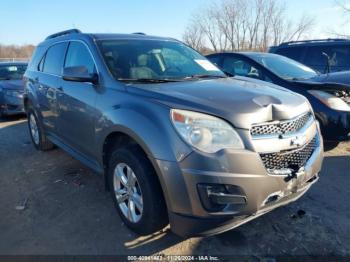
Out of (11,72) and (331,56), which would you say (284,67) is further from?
(11,72)

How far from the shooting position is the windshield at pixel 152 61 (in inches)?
136

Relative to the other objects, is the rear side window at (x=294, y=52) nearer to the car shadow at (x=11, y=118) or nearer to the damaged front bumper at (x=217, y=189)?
the damaged front bumper at (x=217, y=189)

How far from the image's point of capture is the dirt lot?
291 cm

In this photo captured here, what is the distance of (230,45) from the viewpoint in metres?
36.0

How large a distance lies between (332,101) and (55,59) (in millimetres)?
3796

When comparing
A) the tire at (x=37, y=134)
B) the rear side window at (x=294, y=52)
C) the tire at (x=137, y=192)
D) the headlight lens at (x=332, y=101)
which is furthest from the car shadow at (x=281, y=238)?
the rear side window at (x=294, y=52)

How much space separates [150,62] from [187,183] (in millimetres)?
1749

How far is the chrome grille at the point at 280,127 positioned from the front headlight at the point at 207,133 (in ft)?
0.56

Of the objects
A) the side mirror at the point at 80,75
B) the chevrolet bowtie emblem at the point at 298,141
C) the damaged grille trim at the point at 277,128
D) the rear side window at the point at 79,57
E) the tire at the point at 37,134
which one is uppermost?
the rear side window at the point at 79,57

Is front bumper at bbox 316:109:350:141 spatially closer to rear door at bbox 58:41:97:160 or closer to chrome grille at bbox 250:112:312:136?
chrome grille at bbox 250:112:312:136

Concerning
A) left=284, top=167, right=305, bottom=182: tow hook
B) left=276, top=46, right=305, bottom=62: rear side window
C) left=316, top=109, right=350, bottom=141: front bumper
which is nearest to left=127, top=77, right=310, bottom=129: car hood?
left=284, top=167, right=305, bottom=182: tow hook

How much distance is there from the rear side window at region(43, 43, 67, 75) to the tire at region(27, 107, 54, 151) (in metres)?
0.95

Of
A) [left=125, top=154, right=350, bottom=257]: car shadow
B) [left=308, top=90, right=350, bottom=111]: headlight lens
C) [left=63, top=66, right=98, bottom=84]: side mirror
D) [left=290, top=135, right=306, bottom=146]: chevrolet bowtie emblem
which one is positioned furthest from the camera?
[left=308, top=90, right=350, bottom=111]: headlight lens

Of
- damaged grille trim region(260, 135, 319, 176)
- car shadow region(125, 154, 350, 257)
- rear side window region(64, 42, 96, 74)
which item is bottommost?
car shadow region(125, 154, 350, 257)
